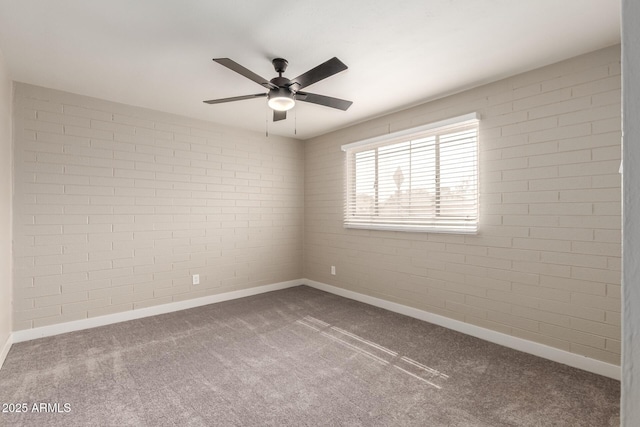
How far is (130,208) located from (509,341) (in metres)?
4.40

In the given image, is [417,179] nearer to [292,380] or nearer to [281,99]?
[281,99]

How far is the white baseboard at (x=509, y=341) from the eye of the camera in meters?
2.54

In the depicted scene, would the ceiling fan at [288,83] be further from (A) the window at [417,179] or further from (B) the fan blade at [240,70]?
(A) the window at [417,179]

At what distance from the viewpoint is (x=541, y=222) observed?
2.84 metres

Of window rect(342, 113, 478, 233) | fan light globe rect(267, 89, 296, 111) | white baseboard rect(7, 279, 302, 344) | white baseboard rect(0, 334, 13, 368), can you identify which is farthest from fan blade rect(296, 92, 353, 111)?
white baseboard rect(0, 334, 13, 368)

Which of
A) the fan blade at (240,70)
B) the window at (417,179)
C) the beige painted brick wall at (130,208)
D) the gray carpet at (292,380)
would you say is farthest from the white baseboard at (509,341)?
the fan blade at (240,70)

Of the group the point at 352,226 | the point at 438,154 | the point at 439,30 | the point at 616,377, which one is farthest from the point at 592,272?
the point at 352,226

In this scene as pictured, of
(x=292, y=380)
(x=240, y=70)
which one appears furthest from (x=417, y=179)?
(x=292, y=380)

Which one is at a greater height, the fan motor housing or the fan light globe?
the fan motor housing

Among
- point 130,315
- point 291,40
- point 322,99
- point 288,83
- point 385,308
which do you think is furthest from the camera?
point 385,308

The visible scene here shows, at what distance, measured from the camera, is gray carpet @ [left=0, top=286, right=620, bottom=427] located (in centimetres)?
204

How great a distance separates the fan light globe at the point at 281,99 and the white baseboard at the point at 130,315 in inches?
117

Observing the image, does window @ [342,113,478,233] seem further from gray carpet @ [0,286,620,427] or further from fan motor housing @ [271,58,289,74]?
fan motor housing @ [271,58,289,74]

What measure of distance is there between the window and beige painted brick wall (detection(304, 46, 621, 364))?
0.13 meters
